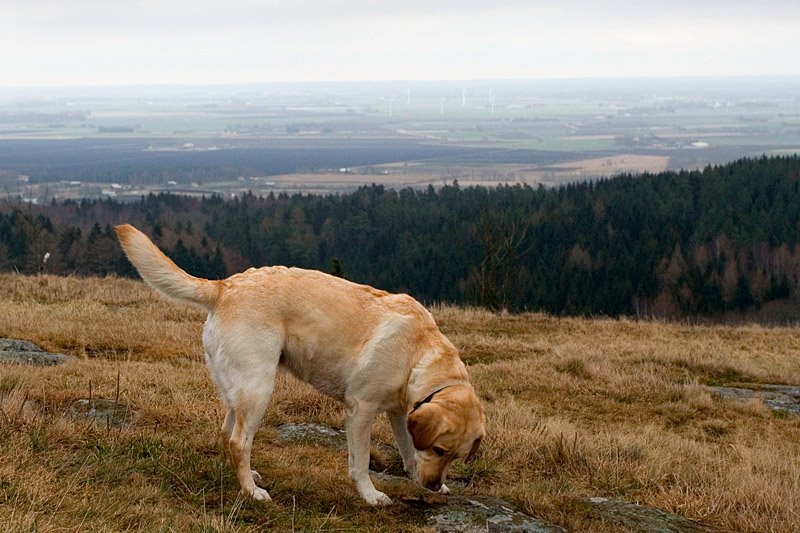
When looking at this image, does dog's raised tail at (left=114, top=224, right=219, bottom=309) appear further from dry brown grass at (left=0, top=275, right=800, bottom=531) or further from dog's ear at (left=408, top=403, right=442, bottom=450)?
dog's ear at (left=408, top=403, right=442, bottom=450)

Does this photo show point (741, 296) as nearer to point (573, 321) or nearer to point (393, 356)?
→ point (573, 321)

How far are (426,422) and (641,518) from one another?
190cm

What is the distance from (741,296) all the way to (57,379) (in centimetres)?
8353

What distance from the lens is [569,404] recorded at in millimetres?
11398

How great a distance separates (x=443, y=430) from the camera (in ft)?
17.6

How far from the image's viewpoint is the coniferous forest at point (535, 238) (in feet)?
270

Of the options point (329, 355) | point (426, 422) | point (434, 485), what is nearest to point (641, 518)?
point (434, 485)

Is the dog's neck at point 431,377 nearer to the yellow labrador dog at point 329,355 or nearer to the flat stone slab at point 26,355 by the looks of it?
the yellow labrador dog at point 329,355

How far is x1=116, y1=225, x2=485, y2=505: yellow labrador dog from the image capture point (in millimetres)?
5527

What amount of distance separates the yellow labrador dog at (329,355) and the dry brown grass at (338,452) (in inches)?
18.6

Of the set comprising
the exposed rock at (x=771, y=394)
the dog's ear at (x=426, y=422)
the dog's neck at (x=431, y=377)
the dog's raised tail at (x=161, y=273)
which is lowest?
the exposed rock at (x=771, y=394)

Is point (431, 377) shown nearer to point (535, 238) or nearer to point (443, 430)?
point (443, 430)

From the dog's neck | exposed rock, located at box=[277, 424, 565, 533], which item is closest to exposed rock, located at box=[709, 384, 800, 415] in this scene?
exposed rock, located at box=[277, 424, 565, 533]

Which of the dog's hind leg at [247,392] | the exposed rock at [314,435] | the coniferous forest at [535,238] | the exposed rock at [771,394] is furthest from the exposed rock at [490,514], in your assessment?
the coniferous forest at [535,238]
